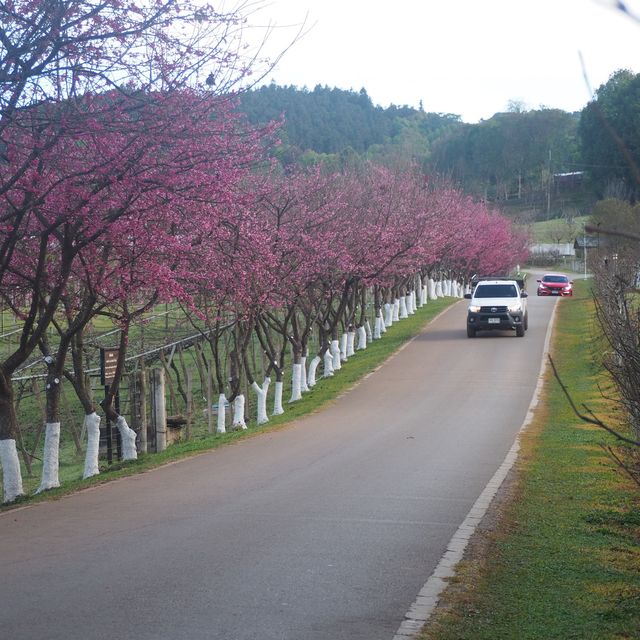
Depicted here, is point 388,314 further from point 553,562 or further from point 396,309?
point 553,562

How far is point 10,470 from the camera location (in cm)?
1414

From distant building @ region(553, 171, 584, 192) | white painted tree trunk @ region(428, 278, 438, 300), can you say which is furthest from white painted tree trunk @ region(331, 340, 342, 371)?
distant building @ region(553, 171, 584, 192)

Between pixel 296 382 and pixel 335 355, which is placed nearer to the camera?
pixel 296 382

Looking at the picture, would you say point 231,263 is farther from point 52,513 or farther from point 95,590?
point 95,590

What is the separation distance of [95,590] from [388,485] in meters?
5.64

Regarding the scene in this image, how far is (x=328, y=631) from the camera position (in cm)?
614

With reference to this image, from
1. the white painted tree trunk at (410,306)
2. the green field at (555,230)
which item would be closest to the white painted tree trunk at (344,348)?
the white painted tree trunk at (410,306)

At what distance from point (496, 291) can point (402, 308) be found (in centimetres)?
1367

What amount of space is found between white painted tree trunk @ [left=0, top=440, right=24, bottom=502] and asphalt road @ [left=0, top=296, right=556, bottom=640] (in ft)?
6.31

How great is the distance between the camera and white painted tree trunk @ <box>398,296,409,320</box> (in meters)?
49.3

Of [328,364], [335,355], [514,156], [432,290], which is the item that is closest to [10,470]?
[328,364]

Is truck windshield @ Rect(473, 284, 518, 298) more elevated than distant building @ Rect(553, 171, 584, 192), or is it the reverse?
distant building @ Rect(553, 171, 584, 192)

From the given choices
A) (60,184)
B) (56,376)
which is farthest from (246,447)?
(60,184)

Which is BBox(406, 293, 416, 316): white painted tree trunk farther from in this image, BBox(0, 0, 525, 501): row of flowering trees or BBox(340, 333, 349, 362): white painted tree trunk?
BBox(0, 0, 525, 501): row of flowering trees
